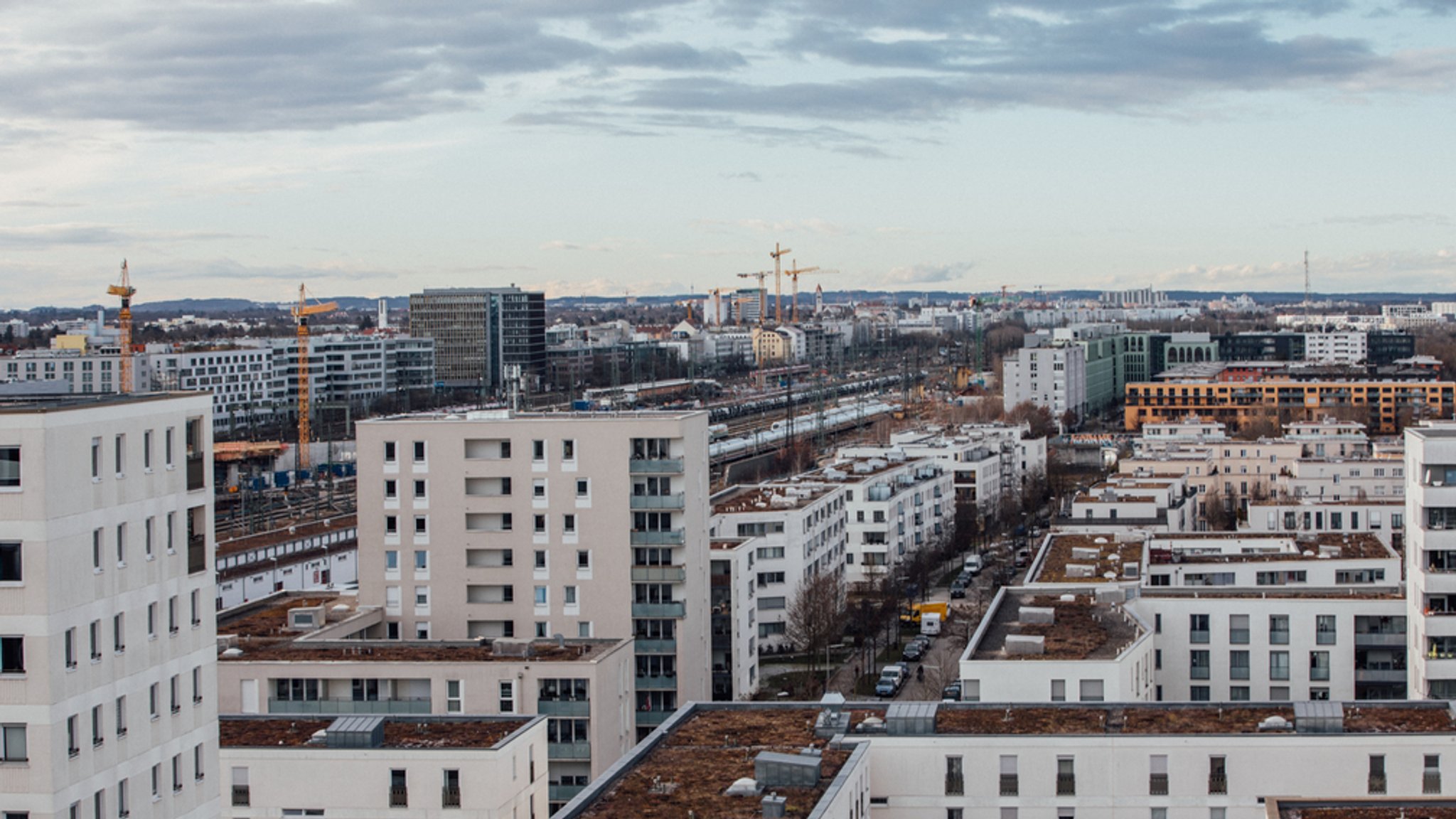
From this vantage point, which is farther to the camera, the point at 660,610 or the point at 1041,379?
the point at 1041,379

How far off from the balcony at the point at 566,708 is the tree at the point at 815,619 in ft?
31.6

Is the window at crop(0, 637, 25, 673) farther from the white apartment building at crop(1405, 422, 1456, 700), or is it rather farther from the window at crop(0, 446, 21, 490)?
the white apartment building at crop(1405, 422, 1456, 700)

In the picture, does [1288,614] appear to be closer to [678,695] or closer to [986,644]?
[986,644]

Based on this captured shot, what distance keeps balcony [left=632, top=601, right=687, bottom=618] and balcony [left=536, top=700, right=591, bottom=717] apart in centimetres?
345

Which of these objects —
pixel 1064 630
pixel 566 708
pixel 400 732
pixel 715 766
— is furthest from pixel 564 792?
pixel 1064 630

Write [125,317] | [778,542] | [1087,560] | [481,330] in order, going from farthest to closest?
1. [481,330]
2. [125,317]
3. [778,542]
4. [1087,560]

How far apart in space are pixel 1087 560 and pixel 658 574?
6.59 metres

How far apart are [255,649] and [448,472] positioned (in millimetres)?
3204

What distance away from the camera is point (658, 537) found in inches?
762

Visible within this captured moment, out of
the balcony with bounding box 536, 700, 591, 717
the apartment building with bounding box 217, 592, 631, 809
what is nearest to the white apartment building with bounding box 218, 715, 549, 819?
the apartment building with bounding box 217, 592, 631, 809

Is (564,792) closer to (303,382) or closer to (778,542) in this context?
(778,542)

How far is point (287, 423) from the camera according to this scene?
70625 mm

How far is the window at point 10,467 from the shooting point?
8219mm

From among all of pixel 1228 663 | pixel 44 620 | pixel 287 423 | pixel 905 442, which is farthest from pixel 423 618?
pixel 287 423
